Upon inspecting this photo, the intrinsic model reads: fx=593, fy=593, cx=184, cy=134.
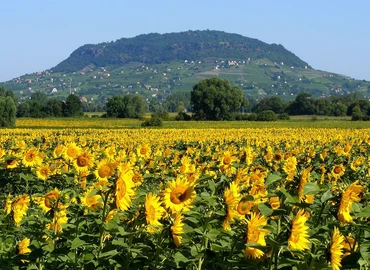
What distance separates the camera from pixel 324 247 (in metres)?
3.27

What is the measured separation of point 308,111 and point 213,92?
40.2 metres

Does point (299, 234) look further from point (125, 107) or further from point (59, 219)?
point (125, 107)

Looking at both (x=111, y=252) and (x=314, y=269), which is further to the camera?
(x=111, y=252)

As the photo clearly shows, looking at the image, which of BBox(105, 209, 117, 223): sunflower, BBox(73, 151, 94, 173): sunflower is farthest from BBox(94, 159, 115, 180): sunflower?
BBox(73, 151, 94, 173): sunflower

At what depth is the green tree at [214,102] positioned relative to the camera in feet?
335

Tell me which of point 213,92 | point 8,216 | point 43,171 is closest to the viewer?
point 8,216

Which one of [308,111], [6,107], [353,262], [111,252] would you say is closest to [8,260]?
[111,252]

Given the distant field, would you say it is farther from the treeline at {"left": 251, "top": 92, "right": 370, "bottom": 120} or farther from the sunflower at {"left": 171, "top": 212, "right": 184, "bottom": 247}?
the sunflower at {"left": 171, "top": 212, "right": 184, "bottom": 247}

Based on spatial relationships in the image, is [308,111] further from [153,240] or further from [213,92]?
[153,240]

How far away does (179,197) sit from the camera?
365 cm

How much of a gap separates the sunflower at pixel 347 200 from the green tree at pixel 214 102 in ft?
319

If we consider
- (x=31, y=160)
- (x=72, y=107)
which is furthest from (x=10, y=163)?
(x=72, y=107)

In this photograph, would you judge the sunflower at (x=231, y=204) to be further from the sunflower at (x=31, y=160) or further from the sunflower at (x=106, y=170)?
the sunflower at (x=31, y=160)

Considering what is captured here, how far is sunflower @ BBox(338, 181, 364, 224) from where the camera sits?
10.7 ft
